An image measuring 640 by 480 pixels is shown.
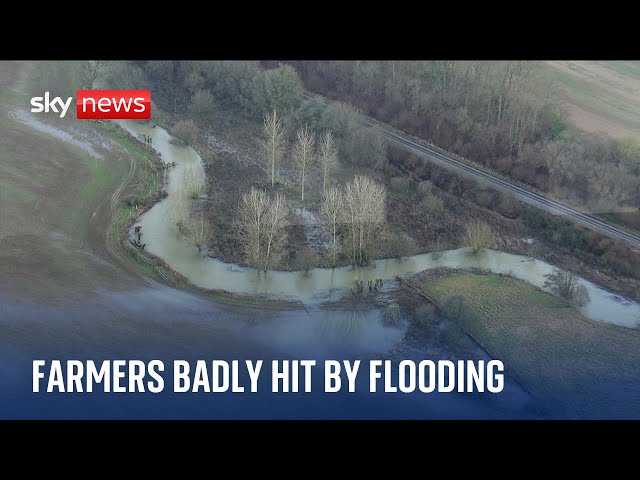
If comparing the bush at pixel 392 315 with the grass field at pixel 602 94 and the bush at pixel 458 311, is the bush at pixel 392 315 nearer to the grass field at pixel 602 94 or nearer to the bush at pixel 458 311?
the bush at pixel 458 311

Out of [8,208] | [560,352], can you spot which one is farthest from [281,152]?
[560,352]

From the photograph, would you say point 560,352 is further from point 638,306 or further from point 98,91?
point 98,91

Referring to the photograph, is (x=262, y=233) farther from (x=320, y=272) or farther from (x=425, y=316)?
(x=425, y=316)

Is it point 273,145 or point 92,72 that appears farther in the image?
point 92,72

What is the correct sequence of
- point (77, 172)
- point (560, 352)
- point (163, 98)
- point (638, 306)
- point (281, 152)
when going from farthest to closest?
point (163, 98), point (281, 152), point (77, 172), point (638, 306), point (560, 352)

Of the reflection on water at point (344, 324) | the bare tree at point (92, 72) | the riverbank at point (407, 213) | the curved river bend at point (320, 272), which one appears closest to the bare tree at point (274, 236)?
the riverbank at point (407, 213)

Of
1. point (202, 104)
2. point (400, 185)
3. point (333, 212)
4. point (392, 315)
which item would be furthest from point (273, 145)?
point (392, 315)
